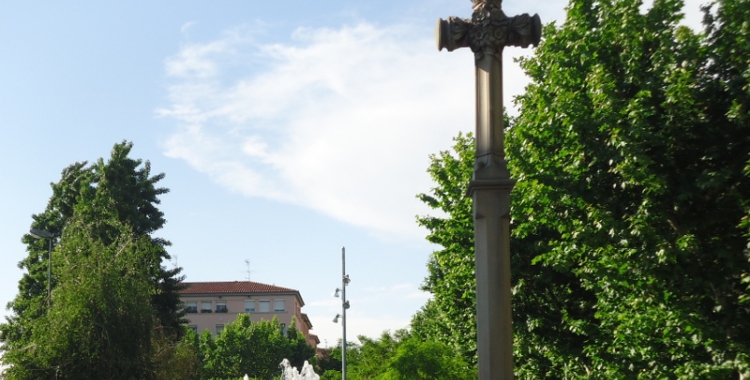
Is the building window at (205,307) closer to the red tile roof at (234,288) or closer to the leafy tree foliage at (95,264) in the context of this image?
the red tile roof at (234,288)

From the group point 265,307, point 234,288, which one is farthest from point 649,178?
point 234,288

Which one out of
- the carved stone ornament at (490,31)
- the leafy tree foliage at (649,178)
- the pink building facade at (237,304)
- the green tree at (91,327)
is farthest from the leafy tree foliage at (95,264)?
the pink building facade at (237,304)

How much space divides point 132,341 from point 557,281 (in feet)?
54.1

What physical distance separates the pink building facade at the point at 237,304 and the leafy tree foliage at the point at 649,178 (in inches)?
4297

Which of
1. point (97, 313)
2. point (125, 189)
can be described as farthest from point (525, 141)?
point (125, 189)

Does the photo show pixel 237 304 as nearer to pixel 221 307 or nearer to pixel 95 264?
pixel 221 307

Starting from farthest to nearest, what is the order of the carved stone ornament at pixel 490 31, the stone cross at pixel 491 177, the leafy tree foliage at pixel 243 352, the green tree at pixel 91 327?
the leafy tree foliage at pixel 243 352
the green tree at pixel 91 327
the carved stone ornament at pixel 490 31
the stone cross at pixel 491 177

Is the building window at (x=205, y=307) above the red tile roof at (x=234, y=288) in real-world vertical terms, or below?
below

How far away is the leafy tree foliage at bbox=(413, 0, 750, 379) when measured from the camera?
17.4 metres

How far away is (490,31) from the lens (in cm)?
812

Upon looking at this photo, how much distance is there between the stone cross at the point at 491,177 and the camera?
7586 millimetres

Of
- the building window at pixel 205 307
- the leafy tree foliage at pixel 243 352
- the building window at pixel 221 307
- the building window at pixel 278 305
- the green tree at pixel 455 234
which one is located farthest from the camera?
the building window at pixel 278 305

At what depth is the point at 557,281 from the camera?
24.3m

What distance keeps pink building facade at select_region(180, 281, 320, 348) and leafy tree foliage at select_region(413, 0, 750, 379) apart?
109 m
